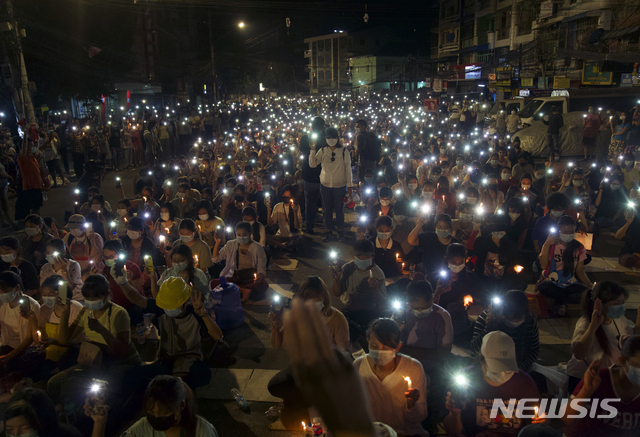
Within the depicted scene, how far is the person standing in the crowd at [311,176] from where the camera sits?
941cm

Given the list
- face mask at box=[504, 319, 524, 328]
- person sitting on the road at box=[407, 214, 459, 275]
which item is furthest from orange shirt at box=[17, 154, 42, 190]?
face mask at box=[504, 319, 524, 328]

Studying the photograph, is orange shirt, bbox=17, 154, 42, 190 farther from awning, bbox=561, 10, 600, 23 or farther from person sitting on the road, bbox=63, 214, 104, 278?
awning, bbox=561, 10, 600, 23

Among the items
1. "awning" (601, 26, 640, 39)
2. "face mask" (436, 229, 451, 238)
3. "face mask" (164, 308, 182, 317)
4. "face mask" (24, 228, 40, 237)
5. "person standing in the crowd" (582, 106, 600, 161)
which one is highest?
"awning" (601, 26, 640, 39)

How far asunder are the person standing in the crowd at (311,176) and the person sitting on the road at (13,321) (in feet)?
18.7

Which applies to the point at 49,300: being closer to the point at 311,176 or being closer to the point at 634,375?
the point at 634,375

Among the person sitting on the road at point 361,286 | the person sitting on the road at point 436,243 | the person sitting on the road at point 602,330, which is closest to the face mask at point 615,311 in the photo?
the person sitting on the road at point 602,330

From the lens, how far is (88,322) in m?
4.41

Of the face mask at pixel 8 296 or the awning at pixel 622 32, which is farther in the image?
the awning at pixel 622 32

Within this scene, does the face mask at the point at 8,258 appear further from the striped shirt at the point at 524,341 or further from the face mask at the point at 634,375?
the face mask at the point at 634,375

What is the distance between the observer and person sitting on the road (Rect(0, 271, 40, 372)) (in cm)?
489

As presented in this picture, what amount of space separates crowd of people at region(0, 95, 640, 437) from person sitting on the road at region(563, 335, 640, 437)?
0.4 inches

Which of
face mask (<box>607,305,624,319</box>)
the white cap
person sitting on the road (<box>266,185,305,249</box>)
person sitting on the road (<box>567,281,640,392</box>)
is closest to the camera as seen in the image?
the white cap

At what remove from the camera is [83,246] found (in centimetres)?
693

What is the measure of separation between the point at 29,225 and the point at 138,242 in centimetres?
156
